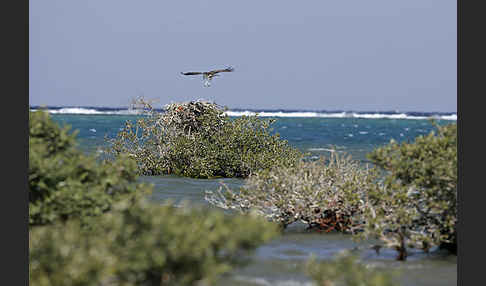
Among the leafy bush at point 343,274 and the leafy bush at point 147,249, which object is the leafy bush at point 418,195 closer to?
the leafy bush at point 343,274

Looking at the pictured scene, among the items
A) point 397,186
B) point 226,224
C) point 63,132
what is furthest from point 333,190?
point 226,224

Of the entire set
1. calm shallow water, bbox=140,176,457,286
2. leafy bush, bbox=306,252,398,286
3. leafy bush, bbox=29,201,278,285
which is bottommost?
calm shallow water, bbox=140,176,457,286

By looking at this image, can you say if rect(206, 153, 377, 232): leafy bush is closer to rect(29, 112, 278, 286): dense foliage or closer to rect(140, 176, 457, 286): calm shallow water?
rect(140, 176, 457, 286): calm shallow water

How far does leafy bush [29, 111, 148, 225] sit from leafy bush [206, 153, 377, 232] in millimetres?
3524

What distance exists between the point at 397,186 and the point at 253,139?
442 inches

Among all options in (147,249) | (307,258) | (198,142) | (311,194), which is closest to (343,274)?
(147,249)

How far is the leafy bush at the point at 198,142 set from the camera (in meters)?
20.7

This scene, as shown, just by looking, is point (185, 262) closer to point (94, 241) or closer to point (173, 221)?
point (173, 221)

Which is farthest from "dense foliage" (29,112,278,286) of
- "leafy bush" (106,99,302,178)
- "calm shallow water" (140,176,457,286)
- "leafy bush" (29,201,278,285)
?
"leafy bush" (106,99,302,178)

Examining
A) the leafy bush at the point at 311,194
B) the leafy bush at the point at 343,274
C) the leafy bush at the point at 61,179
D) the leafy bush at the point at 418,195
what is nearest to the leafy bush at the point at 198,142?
the leafy bush at the point at 311,194

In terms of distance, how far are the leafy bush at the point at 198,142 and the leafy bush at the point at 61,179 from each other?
1205 centimetres

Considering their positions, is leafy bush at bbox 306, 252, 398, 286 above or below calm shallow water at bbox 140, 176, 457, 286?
above

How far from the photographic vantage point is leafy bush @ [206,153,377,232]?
37.5ft

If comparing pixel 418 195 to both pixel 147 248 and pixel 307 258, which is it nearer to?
pixel 307 258
